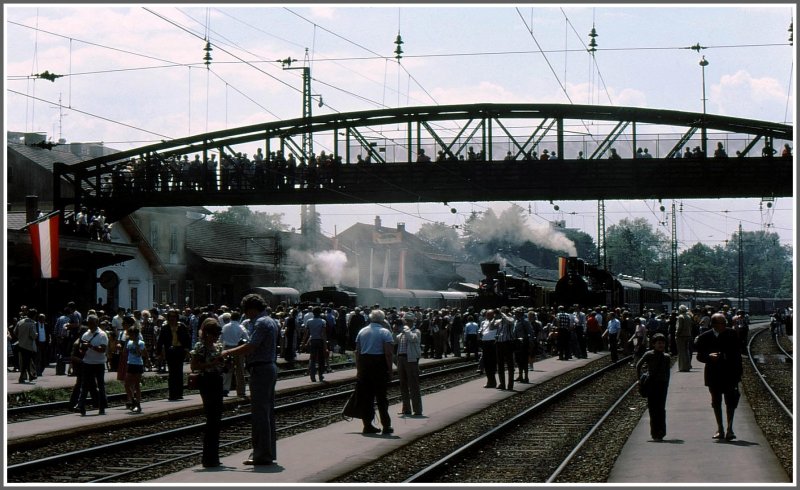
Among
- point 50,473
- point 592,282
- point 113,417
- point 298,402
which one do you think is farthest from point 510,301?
point 50,473

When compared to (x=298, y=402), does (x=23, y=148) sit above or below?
above

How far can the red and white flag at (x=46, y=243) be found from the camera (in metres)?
27.0

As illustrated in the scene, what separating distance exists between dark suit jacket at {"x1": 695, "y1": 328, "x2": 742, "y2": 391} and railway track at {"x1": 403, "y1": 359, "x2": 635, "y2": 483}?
2.10 m

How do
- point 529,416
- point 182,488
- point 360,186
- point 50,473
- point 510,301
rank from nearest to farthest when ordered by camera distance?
point 182,488 → point 50,473 → point 529,416 → point 360,186 → point 510,301

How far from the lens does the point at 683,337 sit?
30.4 m

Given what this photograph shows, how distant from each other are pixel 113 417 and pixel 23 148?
42.4m

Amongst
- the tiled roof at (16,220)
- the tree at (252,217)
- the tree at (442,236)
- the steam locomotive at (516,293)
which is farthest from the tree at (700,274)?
the tiled roof at (16,220)

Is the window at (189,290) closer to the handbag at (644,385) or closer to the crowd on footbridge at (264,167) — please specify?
the crowd on footbridge at (264,167)

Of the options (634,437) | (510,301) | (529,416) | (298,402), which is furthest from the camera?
(510,301)

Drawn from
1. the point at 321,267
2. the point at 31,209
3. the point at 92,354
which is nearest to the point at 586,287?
the point at 31,209

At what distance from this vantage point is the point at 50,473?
1351 cm

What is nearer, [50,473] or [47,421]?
[50,473]

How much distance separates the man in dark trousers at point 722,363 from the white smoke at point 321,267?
5807 cm

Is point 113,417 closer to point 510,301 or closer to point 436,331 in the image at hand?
point 436,331
